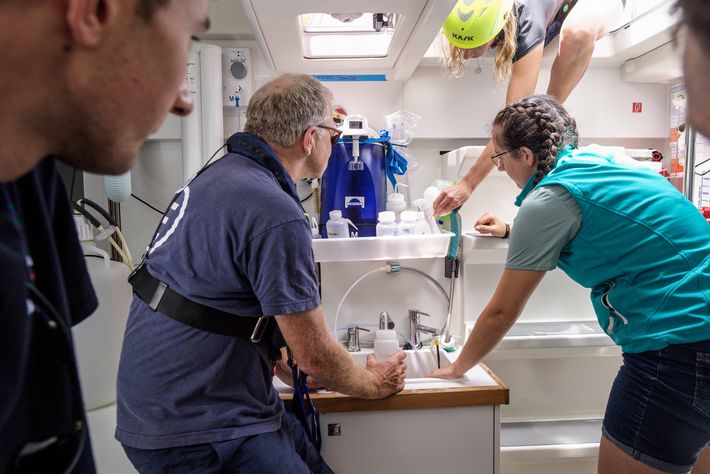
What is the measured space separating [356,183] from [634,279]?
3.12 ft

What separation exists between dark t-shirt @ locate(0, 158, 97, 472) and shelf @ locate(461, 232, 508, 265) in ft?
4.49

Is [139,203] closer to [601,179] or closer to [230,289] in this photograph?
[230,289]

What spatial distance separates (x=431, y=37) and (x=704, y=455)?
1.38 metres

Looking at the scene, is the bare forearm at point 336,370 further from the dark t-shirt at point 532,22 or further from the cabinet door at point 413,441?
the dark t-shirt at point 532,22

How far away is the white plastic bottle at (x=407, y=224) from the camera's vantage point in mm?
1769

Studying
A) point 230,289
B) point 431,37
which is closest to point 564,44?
point 431,37

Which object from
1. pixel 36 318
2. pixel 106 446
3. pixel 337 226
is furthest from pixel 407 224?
pixel 36 318

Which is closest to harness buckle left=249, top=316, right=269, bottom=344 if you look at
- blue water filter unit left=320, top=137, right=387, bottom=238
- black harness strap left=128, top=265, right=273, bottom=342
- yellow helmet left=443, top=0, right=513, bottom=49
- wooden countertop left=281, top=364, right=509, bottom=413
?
black harness strap left=128, top=265, right=273, bottom=342

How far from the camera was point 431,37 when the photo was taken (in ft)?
4.90

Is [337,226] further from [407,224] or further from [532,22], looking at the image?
[532,22]

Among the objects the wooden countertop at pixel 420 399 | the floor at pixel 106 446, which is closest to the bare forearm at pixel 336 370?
the wooden countertop at pixel 420 399

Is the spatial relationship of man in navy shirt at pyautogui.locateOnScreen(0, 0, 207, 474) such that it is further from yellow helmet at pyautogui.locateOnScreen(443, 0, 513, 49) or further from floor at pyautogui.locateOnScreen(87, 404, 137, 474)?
yellow helmet at pyautogui.locateOnScreen(443, 0, 513, 49)

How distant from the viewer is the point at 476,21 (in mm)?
1633

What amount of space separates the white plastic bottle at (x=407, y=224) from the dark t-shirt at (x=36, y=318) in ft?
3.93
